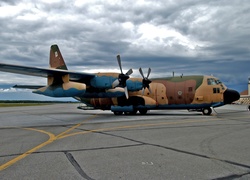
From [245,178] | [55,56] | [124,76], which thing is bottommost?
[245,178]

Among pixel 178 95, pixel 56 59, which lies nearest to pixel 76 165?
pixel 178 95

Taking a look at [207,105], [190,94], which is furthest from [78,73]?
[207,105]

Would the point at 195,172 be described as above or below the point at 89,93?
below

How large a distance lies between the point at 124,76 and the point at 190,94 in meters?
6.15

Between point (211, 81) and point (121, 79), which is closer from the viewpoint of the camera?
point (121, 79)

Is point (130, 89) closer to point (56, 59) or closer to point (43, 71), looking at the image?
point (43, 71)

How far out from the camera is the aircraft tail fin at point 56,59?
26.2 meters

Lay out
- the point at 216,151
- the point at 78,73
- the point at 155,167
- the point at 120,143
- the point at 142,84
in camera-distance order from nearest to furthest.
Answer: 1. the point at 155,167
2. the point at 216,151
3. the point at 120,143
4. the point at 78,73
5. the point at 142,84

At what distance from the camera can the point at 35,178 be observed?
514cm

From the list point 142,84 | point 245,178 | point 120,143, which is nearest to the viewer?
point 245,178

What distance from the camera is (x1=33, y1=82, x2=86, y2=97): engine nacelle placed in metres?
19.0

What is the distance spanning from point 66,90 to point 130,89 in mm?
5669

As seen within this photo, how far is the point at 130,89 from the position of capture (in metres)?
22.2

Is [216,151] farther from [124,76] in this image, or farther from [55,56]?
[55,56]
